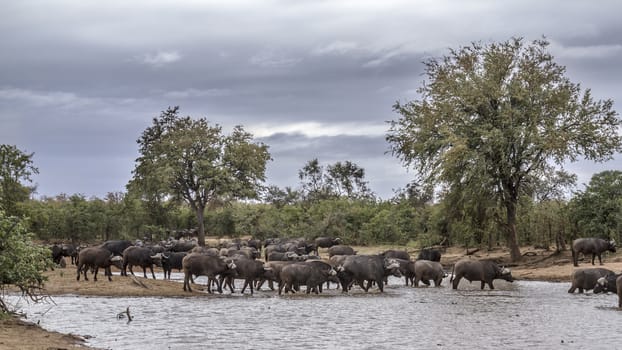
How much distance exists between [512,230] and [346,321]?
25.1 meters

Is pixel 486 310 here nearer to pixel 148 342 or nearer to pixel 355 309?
pixel 355 309

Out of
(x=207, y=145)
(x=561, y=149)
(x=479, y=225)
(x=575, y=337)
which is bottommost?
(x=575, y=337)

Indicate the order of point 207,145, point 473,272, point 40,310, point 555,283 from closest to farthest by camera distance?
point 40,310
point 473,272
point 555,283
point 207,145

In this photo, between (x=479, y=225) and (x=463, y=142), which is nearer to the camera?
(x=463, y=142)

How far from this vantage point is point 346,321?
21.9 meters

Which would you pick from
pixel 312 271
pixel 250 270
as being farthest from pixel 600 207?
pixel 250 270

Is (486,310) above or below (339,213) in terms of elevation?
below

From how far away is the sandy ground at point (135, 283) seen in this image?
1644 cm

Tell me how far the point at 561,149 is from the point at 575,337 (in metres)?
24.6

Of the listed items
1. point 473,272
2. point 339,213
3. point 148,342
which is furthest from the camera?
point 339,213

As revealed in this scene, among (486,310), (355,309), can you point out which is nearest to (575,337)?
(486,310)

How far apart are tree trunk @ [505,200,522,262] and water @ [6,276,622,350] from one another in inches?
563

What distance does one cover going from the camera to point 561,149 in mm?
42062

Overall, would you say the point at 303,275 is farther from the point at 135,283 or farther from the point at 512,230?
A: the point at 512,230
